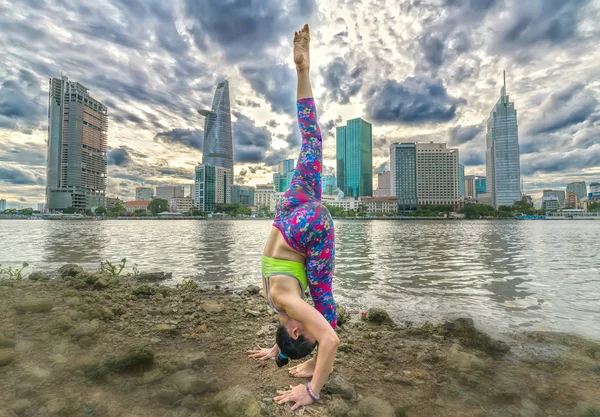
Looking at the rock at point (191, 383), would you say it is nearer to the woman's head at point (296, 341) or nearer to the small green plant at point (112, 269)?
the woman's head at point (296, 341)

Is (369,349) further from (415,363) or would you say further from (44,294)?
(44,294)

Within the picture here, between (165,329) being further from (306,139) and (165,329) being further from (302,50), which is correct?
(302,50)

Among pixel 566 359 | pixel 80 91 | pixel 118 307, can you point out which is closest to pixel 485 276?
pixel 566 359

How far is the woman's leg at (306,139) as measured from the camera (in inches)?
110

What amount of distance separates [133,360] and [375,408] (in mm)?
2425

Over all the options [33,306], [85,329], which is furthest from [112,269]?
[85,329]

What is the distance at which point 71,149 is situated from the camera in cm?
16312

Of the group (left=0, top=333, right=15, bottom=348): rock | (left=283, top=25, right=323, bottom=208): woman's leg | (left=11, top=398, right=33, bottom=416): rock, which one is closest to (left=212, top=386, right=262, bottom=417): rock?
(left=11, top=398, right=33, bottom=416): rock

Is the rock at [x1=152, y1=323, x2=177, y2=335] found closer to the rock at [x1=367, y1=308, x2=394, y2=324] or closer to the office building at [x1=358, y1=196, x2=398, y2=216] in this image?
the rock at [x1=367, y1=308, x2=394, y2=324]

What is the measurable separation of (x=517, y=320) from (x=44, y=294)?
931 centimetres

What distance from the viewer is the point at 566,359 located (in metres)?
3.96

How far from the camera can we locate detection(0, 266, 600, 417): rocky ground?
103 inches

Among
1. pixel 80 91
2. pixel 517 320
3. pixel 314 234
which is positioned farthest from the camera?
pixel 80 91

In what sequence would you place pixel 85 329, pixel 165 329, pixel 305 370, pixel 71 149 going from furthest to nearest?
pixel 71 149, pixel 165 329, pixel 85 329, pixel 305 370
